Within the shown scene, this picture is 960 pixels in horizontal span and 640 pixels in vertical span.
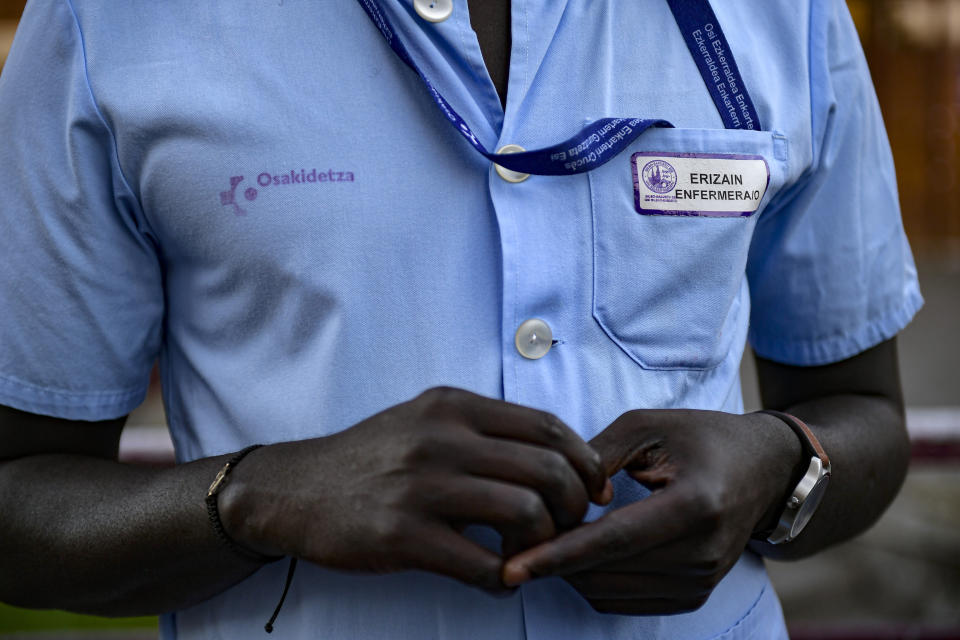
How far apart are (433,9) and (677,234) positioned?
1.39 feet

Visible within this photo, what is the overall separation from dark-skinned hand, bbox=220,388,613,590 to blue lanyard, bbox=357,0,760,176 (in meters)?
0.31

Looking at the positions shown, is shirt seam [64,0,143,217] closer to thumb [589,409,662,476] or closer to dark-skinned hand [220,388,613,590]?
dark-skinned hand [220,388,613,590]

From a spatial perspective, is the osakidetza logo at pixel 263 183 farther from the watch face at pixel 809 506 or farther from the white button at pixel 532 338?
the watch face at pixel 809 506

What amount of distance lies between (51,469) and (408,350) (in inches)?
19.0

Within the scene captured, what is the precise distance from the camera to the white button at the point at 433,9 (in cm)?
113

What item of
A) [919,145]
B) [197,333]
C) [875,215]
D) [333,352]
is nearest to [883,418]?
[875,215]

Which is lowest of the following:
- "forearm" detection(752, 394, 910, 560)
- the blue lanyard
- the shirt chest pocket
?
"forearm" detection(752, 394, 910, 560)

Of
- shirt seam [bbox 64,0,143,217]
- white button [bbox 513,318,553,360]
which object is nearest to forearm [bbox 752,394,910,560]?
white button [bbox 513,318,553,360]

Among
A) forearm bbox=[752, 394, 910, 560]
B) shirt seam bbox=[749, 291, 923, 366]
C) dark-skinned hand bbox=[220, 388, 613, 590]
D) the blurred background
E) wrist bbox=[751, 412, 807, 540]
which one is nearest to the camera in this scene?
dark-skinned hand bbox=[220, 388, 613, 590]

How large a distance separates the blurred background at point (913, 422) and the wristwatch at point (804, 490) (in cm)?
196

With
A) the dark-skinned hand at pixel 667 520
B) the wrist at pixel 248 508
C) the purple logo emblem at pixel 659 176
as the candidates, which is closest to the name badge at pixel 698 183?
the purple logo emblem at pixel 659 176

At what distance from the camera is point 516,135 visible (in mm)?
1151

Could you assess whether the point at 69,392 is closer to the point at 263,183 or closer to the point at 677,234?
the point at 263,183

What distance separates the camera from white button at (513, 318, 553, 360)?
1130 millimetres
